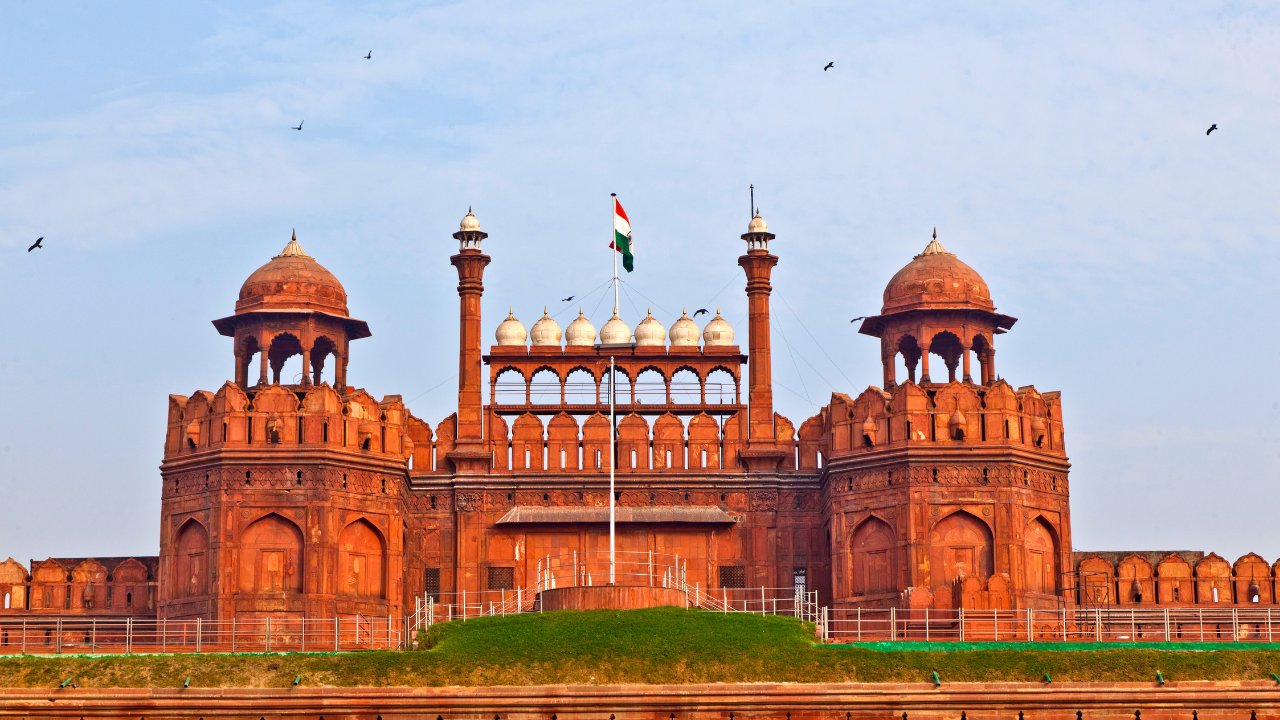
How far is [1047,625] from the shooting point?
54.7m

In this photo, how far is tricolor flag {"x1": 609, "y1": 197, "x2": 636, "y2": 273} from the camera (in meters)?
61.1

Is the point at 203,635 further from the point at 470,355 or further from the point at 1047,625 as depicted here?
the point at 1047,625

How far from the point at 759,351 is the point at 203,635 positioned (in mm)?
19925

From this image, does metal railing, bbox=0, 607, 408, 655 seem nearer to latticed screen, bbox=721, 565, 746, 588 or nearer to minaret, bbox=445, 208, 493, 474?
minaret, bbox=445, 208, 493, 474

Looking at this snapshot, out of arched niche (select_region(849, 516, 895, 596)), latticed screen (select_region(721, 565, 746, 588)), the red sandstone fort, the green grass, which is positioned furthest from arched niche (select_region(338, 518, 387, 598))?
arched niche (select_region(849, 516, 895, 596))

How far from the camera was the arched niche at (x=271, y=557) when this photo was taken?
5544cm

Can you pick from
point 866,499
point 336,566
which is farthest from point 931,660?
point 336,566

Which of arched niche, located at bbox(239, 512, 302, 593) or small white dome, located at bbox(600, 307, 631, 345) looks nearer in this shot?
arched niche, located at bbox(239, 512, 302, 593)

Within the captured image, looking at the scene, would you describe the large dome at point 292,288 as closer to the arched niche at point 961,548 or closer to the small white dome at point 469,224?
the small white dome at point 469,224

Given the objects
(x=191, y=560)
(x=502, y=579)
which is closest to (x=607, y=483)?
(x=502, y=579)

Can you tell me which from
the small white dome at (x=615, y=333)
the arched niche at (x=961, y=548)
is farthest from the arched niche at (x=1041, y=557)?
the small white dome at (x=615, y=333)

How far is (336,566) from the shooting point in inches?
2206

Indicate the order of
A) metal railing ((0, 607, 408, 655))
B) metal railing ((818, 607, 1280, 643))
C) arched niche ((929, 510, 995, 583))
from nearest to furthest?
metal railing ((0, 607, 408, 655)), metal railing ((818, 607, 1280, 643)), arched niche ((929, 510, 995, 583))

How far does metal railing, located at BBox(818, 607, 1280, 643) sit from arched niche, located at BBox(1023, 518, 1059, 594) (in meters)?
1.00
